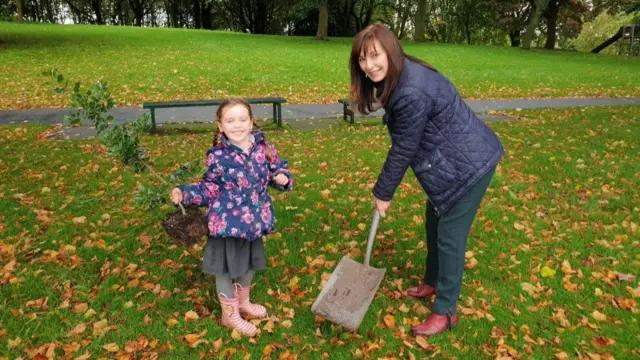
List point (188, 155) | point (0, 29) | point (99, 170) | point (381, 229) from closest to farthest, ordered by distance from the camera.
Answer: point (381, 229) → point (99, 170) → point (188, 155) → point (0, 29)

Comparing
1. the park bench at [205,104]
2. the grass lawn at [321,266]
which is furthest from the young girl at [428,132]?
the park bench at [205,104]

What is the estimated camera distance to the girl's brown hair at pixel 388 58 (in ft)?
8.77

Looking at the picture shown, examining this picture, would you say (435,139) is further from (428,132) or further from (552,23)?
(552,23)

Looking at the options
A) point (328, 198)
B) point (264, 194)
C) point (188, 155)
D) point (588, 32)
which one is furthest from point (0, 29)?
point (588, 32)

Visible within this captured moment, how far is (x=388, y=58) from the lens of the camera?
106 inches

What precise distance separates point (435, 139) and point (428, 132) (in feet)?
0.19

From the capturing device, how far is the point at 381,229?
5.03 meters

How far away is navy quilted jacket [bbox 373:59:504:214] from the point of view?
2.75 metres

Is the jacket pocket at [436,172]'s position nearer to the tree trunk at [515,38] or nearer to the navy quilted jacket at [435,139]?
the navy quilted jacket at [435,139]

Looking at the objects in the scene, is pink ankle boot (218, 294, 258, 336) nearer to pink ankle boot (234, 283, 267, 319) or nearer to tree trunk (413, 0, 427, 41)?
pink ankle boot (234, 283, 267, 319)

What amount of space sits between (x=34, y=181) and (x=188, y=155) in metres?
Result: 2.07

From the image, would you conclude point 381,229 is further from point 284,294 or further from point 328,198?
point 284,294

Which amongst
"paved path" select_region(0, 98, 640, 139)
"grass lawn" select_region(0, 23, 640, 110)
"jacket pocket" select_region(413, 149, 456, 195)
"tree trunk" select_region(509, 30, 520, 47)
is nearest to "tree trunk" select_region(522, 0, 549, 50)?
"grass lawn" select_region(0, 23, 640, 110)

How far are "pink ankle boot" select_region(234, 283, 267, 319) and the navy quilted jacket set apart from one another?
128 centimetres
